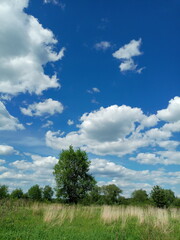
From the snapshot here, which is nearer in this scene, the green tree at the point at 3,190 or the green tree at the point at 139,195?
the green tree at the point at 3,190

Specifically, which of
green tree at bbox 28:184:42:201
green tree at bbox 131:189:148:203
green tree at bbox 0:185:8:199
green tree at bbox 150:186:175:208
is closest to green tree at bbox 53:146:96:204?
green tree at bbox 150:186:175:208

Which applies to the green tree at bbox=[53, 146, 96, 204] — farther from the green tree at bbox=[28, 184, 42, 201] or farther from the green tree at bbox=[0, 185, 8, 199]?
the green tree at bbox=[28, 184, 42, 201]

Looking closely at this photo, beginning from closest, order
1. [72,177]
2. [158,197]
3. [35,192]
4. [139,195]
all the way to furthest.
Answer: [72,177], [158,197], [35,192], [139,195]

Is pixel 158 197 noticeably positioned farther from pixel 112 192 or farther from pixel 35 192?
pixel 35 192

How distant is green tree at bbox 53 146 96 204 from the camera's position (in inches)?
1219

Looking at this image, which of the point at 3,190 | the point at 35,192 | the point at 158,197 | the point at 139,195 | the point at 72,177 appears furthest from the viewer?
the point at 139,195

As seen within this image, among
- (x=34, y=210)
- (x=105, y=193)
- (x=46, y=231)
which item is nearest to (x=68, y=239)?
(x=46, y=231)

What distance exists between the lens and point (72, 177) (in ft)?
103

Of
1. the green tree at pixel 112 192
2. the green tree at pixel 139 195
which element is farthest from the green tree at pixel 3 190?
the green tree at pixel 139 195

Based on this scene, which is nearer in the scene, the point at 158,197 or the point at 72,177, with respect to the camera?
the point at 72,177

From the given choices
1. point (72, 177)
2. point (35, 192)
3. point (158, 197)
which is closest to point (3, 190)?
point (72, 177)

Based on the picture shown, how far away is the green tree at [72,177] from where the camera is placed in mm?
30953

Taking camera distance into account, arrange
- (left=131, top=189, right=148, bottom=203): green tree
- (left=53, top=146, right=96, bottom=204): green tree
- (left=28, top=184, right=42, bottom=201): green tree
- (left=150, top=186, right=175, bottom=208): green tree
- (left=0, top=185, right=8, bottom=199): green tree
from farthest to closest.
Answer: (left=131, top=189, right=148, bottom=203): green tree, (left=28, top=184, right=42, bottom=201): green tree, (left=0, top=185, right=8, bottom=199): green tree, (left=150, top=186, right=175, bottom=208): green tree, (left=53, top=146, right=96, bottom=204): green tree

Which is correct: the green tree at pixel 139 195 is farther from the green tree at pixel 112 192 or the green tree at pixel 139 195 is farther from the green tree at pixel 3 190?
the green tree at pixel 3 190
